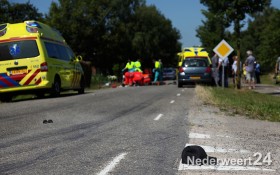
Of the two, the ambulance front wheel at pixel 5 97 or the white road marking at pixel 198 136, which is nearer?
the white road marking at pixel 198 136

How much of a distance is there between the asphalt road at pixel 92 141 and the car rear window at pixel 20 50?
16.2ft

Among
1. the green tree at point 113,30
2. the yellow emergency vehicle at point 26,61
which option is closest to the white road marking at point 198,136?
the yellow emergency vehicle at point 26,61

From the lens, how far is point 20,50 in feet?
59.5

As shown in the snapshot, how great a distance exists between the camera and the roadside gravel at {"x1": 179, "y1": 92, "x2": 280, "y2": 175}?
20.0ft

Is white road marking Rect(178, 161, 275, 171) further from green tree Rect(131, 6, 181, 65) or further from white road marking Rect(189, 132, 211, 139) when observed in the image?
green tree Rect(131, 6, 181, 65)

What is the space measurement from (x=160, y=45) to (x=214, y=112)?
73738mm

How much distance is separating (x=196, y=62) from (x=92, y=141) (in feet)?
71.7

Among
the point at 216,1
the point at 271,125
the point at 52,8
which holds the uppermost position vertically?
the point at 52,8

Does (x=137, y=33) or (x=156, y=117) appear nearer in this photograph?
(x=156, y=117)

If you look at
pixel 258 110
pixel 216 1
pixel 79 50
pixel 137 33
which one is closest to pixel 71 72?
pixel 216 1

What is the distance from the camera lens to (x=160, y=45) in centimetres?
8688

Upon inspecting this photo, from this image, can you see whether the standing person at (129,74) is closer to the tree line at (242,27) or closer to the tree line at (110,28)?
the tree line at (242,27)

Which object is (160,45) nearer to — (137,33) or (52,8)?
(137,33)

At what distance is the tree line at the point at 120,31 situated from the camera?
61844 mm
